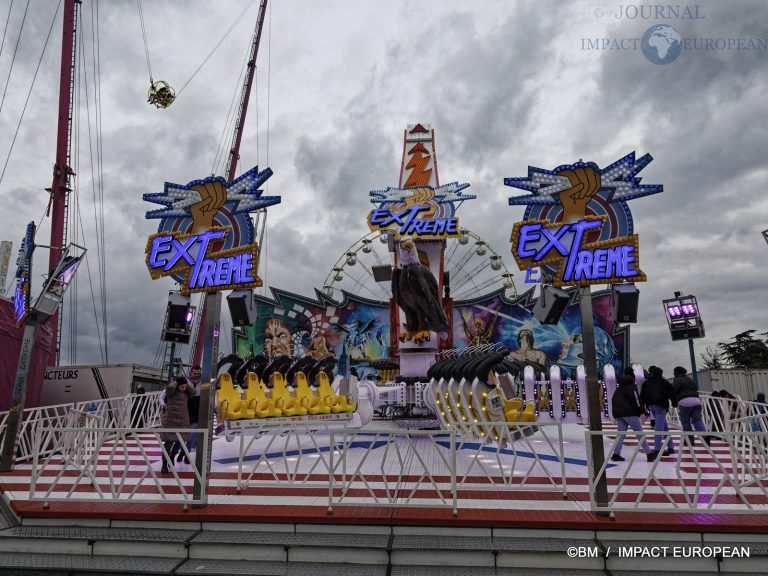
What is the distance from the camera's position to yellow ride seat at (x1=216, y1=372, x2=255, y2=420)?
32.0 ft

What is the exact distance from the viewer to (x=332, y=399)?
464 inches

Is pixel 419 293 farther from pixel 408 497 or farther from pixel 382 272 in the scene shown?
pixel 408 497

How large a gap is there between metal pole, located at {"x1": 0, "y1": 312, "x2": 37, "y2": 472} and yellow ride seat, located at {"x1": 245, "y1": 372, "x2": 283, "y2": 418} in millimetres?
3709

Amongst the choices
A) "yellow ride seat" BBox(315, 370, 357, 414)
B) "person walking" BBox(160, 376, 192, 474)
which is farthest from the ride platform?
"yellow ride seat" BBox(315, 370, 357, 414)

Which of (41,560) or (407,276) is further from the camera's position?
(407,276)

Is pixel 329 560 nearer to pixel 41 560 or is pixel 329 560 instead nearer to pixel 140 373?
pixel 41 560

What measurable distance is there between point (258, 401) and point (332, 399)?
6.76ft

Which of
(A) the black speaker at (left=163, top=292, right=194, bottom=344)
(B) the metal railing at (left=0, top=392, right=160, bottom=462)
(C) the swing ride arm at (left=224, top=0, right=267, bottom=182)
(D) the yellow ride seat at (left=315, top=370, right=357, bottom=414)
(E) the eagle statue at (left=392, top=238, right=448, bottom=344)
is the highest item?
(C) the swing ride arm at (left=224, top=0, right=267, bottom=182)

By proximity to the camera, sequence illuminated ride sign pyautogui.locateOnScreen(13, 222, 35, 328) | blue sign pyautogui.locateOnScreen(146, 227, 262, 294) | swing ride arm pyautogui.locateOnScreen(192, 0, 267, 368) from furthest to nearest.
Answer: swing ride arm pyautogui.locateOnScreen(192, 0, 267, 368) < illuminated ride sign pyautogui.locateOnScreen(13, 222, 35, 328) < blue sign pyautogui.locateOnScreen(146, 227, 262, 294)

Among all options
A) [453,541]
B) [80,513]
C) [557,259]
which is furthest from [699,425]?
[80,513]

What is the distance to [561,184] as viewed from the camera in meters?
6.93

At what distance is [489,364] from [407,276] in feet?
15.7

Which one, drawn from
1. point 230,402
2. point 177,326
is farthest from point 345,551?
point 177,326

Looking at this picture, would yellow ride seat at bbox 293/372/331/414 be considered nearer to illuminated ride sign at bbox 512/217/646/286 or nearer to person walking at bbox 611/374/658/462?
person walking at bbox 611/374/658/462
